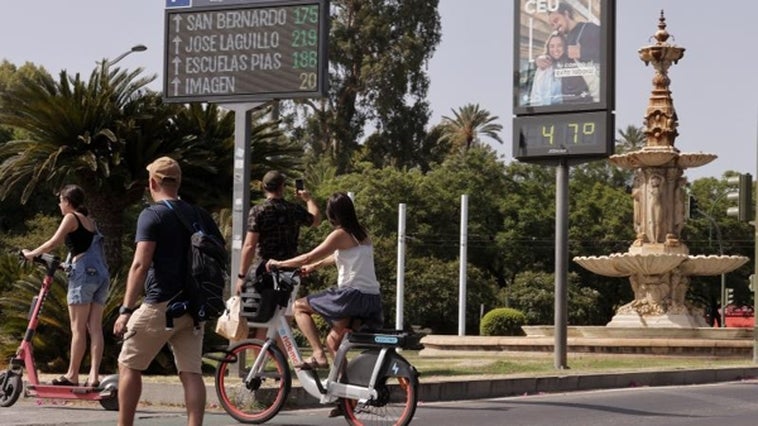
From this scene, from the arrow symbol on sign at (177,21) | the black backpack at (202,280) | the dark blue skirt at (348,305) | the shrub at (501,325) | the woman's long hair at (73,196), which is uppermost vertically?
the arrow symbol on sign at (177,21)

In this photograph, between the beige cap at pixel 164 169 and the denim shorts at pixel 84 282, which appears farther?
the denim shorts at pixel 84 282

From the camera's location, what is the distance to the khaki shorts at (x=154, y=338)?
8523 millimetres

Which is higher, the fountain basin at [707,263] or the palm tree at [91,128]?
the palm tree at [91,128]

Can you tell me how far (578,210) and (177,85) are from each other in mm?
53325

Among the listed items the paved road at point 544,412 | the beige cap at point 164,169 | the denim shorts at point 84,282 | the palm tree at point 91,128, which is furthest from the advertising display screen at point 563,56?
the beige cap at point 164,169

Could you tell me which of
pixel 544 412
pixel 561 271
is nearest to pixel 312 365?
pixel 544 412

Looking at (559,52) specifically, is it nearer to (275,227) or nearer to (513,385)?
(513,385)

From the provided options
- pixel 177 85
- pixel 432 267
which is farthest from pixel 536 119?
pixel 432 267

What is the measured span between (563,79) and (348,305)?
29.8 ft

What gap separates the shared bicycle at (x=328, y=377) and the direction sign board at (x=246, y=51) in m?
3.31

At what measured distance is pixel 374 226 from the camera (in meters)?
60.7

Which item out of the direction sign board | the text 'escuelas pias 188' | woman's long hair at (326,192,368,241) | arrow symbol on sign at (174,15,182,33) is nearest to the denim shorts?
woman's long hair at (326,192,368,241)

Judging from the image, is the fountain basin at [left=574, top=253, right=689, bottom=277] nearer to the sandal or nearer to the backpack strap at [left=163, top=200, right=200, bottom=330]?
the sandal

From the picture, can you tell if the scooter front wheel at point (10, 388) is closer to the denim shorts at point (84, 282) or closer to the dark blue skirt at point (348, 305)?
the denim shorts at point (84, 282)
